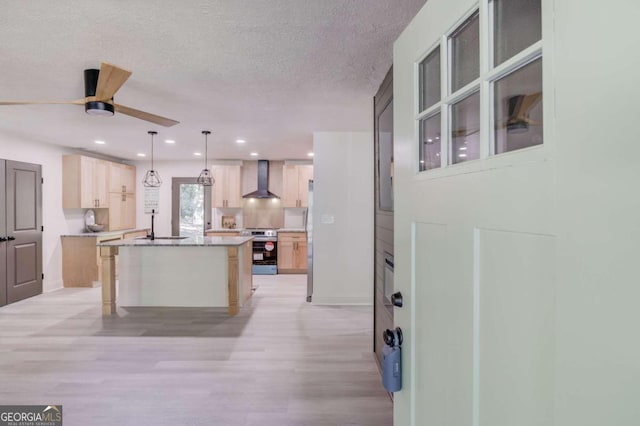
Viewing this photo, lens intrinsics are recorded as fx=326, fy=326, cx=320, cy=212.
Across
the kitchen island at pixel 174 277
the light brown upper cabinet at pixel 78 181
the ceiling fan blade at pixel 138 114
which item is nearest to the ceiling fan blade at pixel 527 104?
the ceiling fan blade at pixel 138 114

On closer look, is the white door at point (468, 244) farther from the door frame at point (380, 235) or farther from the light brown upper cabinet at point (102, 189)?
the light brown upper cabinet at point (102, 189)

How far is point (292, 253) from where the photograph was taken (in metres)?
6.53

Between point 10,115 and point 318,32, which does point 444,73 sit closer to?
point 318,32

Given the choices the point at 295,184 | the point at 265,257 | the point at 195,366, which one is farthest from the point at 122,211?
the point at 195,366

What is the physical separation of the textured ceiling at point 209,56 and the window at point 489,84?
104cm

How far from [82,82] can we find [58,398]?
241cm

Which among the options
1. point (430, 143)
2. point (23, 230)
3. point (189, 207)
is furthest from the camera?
point (189, 207)

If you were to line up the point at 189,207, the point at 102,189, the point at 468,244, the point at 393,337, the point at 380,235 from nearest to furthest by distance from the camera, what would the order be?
the point at 468,244 < the point at 393,337 < the point at 380,235 < the point at 102,189 < the point at 189,207

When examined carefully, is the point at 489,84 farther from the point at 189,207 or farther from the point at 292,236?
the point at 189,207

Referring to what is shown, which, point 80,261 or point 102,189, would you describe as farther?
point 102,189

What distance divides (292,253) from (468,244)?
19.1ft

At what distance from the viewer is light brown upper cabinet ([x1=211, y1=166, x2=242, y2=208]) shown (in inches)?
270

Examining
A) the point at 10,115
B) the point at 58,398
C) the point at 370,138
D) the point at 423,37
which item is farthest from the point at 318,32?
the point at 10,115

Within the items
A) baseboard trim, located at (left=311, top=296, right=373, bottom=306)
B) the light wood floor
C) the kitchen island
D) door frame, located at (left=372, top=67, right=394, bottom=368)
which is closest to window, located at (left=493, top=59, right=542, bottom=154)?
door frame, located at (left=372, top=67, right=394, bottom=368)
